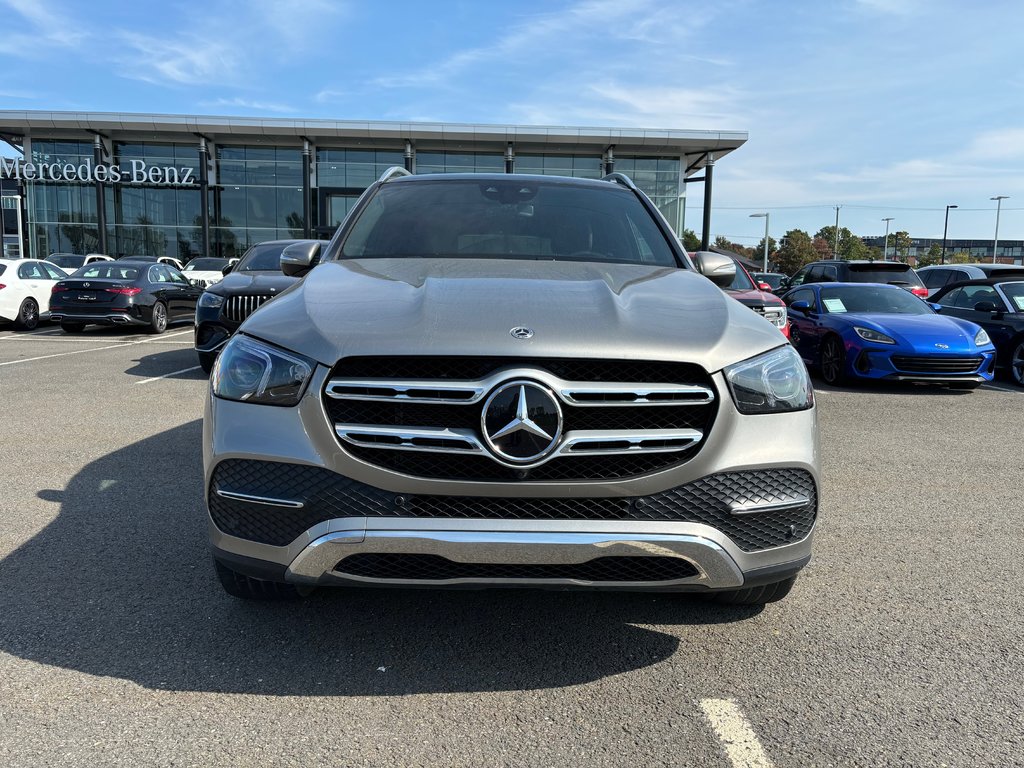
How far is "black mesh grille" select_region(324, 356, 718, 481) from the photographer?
7.37ft

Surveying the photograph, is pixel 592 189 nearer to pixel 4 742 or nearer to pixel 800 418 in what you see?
pixel 800 418

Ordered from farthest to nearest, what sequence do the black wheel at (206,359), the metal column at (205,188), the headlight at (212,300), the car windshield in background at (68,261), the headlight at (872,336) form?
the metal column at (205,188) → the car windshield in background at (68,261) → the headlight at (872,336) → the black wheel at (206,359) → the headlight at (212,300)

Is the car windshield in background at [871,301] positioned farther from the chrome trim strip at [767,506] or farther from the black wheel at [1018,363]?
the chrome trim strip at [767,506]

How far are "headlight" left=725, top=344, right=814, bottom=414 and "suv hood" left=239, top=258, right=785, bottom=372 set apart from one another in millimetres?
40

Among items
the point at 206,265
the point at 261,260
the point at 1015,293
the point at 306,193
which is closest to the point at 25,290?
the point at 261,260

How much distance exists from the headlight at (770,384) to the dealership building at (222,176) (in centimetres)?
3844

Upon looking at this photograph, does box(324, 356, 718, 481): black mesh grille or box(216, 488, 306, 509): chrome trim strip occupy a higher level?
box(324, 356, 718, 481): black mesh grille

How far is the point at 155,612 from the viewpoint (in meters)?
2.96

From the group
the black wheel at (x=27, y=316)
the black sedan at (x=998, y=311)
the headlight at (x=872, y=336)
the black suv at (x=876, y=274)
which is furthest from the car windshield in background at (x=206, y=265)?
the black sedan at (x=998, y=311)

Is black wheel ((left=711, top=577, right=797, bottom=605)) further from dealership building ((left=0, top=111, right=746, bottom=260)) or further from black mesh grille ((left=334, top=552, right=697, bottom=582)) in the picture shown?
dealership building ((left=0, top=111, right=746, bottom=260))

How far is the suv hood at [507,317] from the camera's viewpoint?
2.29 metres

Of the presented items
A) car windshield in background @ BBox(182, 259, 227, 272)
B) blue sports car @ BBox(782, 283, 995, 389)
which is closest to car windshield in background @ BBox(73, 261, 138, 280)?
car windshield in background @ BBox(182, 259, 227, 272)

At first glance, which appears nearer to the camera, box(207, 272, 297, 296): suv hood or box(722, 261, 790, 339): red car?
box(207, 272, 297, 296): suv hood

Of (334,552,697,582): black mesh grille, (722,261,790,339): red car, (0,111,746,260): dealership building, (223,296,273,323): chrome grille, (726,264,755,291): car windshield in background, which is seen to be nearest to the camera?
(334,552,697,582): black mesh grille
